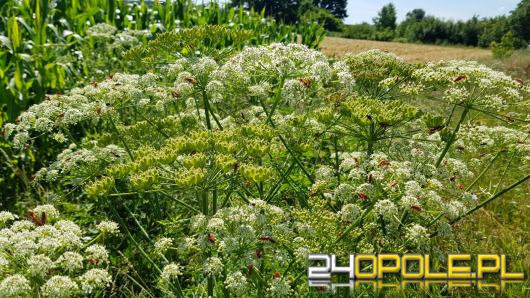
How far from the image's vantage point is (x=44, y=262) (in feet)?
9.18

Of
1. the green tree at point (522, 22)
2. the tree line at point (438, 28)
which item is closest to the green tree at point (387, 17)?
the tree line at point (438, 28)

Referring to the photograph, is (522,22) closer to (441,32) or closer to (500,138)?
(441,32)

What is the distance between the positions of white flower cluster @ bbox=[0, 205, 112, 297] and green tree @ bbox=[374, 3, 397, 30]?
128 meters

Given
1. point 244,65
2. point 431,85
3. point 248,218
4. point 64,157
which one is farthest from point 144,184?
point 431,85

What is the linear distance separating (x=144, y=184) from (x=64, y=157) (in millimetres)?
1506

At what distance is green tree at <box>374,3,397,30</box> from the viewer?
126375 millimetres

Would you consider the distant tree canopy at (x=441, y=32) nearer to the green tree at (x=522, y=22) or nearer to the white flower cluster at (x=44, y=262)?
the green tree at (x=522, y=22)

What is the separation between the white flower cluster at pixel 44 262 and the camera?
2666mm

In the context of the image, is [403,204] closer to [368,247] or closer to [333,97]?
[368,247]

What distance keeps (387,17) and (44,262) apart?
13299 centimetres

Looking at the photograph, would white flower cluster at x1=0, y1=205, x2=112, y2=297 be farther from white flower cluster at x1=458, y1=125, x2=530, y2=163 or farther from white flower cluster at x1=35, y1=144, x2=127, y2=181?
white flower cluster at x1=458, y1=125, x2=530, y2=163

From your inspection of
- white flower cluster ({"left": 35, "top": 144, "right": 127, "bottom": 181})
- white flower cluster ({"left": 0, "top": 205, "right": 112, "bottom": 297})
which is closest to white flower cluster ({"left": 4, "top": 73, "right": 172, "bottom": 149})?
white flower cluster ({"left": 35, "top": 144, "right": 127, "bottom": 181})

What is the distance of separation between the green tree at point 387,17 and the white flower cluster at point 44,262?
419 ft

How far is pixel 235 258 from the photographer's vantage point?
11.3ft
